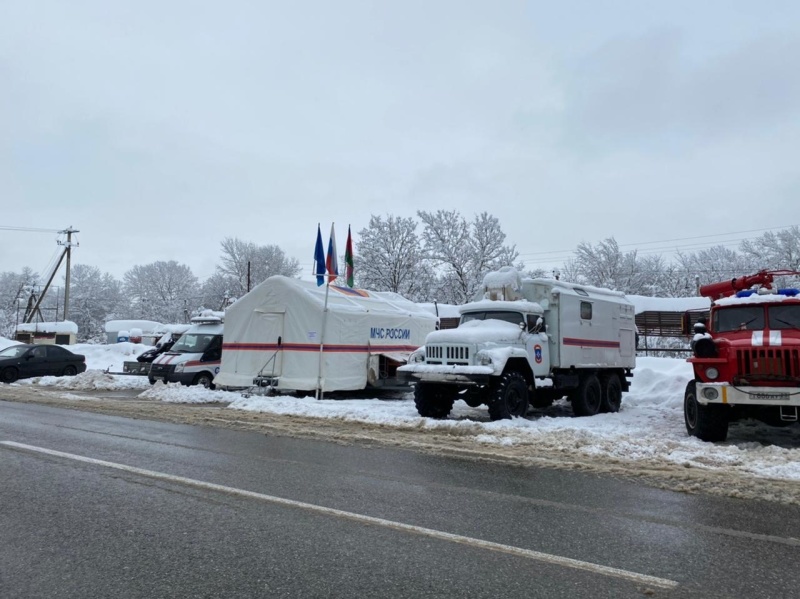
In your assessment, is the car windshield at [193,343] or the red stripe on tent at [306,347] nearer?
the red stripe on tent at [306,347]

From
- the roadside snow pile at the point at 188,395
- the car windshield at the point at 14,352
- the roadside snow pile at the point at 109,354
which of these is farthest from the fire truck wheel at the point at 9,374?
the roadside snow pile at the point at 188,395

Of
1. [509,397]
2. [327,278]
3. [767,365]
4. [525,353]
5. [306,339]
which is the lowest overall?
[509,397]

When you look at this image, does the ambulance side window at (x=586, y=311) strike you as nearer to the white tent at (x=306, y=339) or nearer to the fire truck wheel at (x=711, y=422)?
the fire truck wheel at (x=711, y=422)

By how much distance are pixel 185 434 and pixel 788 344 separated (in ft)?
30.3

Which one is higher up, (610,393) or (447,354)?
(447,354)

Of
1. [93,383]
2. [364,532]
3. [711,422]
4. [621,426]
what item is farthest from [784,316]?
[93,383]

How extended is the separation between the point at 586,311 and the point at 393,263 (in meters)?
31.8

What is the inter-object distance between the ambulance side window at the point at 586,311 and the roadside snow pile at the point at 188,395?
894 centimetres

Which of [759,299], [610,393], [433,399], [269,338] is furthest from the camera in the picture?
[269,338]

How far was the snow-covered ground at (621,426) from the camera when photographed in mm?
7887

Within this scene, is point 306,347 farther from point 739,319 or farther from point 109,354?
point 109,354

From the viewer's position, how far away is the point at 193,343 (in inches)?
800

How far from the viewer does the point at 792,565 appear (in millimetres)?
4102

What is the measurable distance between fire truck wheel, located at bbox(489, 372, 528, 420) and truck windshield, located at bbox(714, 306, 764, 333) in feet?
11.9
